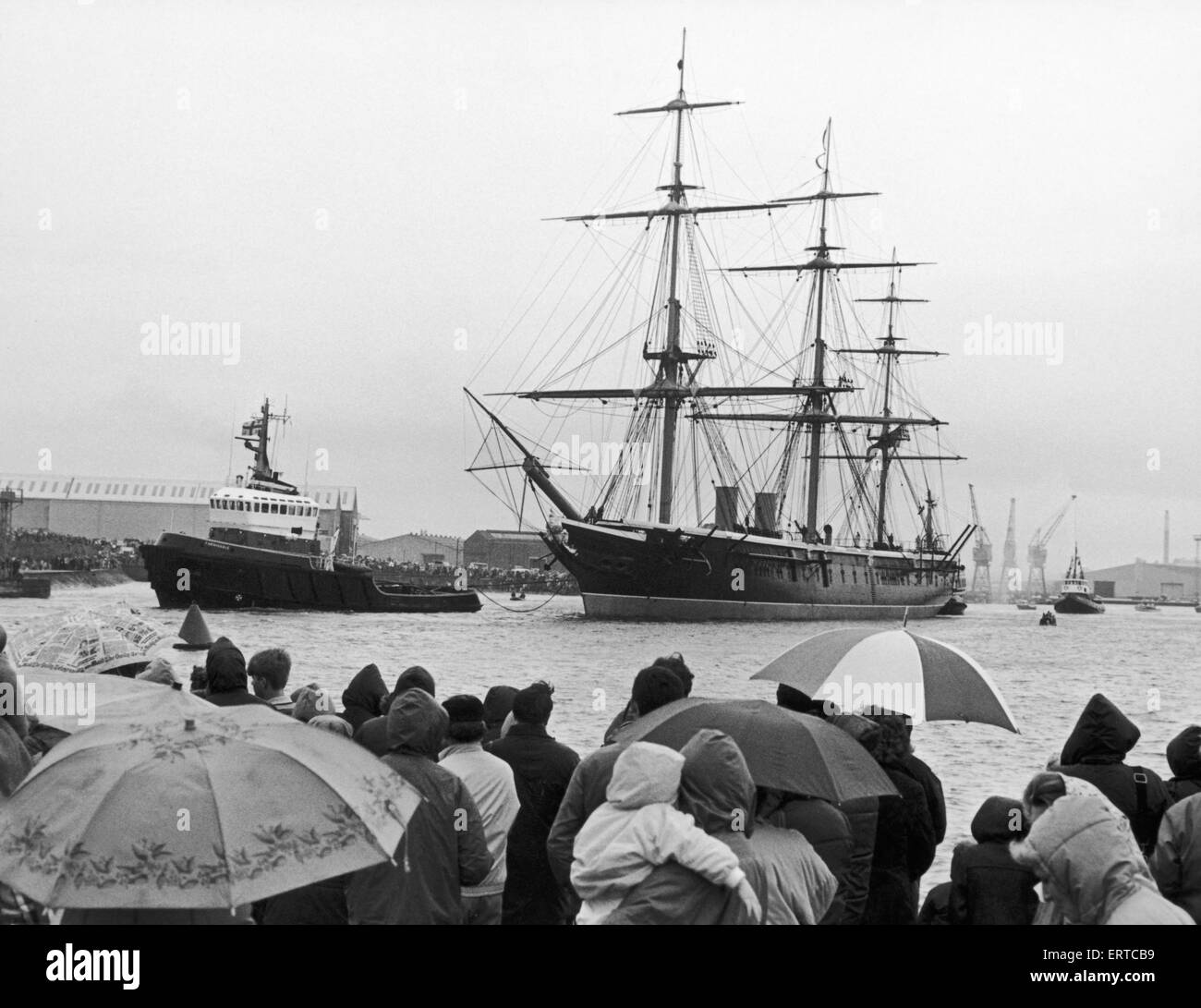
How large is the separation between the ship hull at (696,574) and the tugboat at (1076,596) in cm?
5948

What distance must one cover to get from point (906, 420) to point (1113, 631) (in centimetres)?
2013

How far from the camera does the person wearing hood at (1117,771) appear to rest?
20.4 ft

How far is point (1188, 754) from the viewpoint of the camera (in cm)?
609

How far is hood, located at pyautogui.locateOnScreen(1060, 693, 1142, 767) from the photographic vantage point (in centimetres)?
626

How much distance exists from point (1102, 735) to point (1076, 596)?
13349cm

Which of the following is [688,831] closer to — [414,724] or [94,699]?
[414,724]

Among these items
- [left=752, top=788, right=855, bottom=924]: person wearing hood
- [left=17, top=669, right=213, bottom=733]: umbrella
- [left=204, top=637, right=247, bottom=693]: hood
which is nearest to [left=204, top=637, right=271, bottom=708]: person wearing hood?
[left=204, top=637, right=247, bottom=693]: hood

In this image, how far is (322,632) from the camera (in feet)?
169

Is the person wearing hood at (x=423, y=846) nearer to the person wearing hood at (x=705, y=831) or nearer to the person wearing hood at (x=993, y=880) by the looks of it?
the person wearing hood at (x=705, y=831)

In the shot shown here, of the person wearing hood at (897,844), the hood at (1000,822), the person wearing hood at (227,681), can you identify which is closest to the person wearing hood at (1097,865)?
the hood at (1000,822)

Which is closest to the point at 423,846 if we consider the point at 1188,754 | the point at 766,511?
the point at 1188,754
